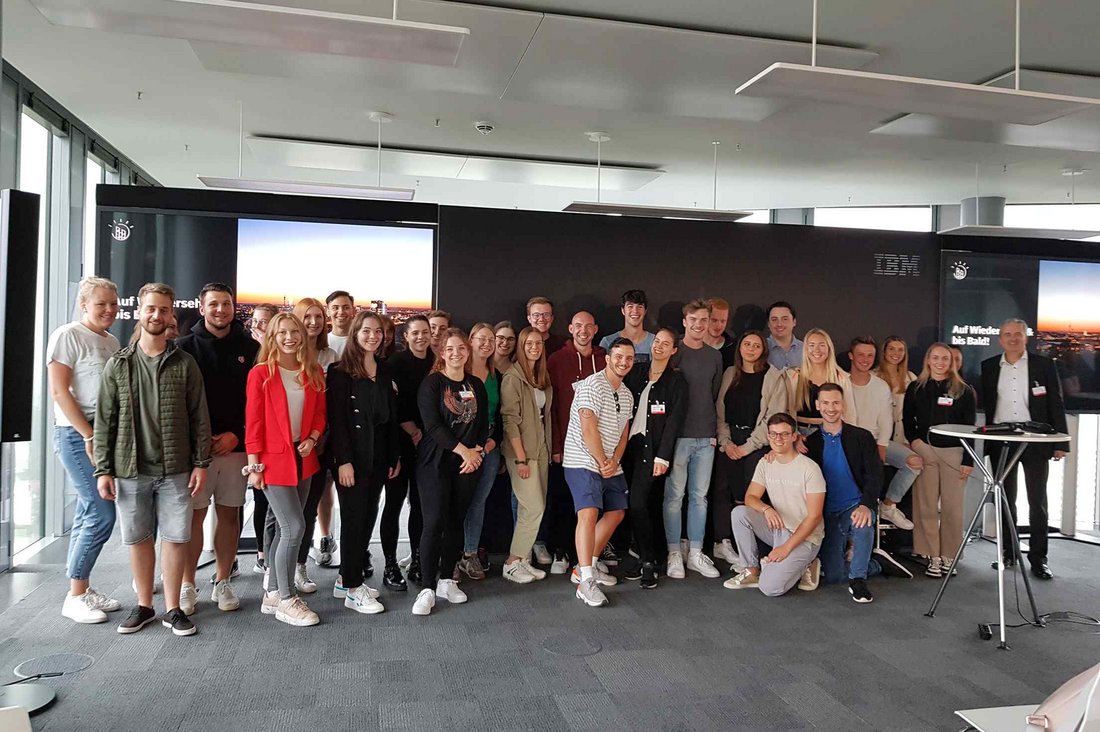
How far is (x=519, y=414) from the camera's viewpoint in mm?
4816

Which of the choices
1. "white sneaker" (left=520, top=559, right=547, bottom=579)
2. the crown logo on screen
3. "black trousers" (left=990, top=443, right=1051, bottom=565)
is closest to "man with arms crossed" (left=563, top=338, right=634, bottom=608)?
"white sneaker" (left=520, top=559, right=547, bottom=579)

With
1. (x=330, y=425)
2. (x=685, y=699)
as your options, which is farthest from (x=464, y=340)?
(x=685, y=699)

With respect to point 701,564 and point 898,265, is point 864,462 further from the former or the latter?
point 898,265

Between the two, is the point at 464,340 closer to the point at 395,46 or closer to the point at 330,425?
the point at 330,425

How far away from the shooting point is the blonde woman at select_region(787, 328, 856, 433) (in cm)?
511

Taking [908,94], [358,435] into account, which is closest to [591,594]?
[358,435]

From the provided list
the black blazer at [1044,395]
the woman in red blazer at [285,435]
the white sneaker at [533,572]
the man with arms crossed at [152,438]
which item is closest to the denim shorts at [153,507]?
the man with arms crossed at [152,438]

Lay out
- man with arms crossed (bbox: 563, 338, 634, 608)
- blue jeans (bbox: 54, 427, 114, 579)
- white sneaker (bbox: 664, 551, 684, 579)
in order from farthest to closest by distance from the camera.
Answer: white sneaker (bbox: 664, 551, 684, 579) → man with arms crossed (bbox: 563, 338, 634, 608) → blue jeans (bbox: 54, 427, 114, 579)

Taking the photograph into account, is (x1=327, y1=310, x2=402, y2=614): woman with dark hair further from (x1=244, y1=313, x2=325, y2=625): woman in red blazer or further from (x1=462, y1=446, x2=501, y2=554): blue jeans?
(x1=462, y1=446, x2=501, y2=554): blue jeans

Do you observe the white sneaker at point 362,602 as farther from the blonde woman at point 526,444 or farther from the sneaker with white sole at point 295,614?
the blonde woman at point 526,444

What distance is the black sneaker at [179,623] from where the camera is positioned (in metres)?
3.80

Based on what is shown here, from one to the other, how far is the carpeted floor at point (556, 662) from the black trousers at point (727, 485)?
76 centimetres

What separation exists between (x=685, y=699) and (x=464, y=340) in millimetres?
2158

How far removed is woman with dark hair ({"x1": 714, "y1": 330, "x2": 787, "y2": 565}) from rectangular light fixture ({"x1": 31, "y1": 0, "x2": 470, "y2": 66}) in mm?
2797
